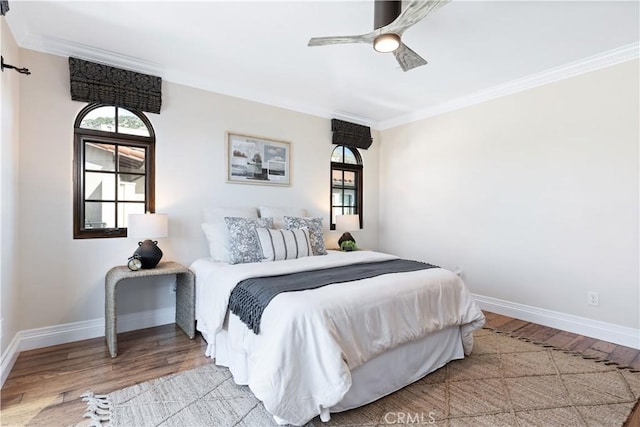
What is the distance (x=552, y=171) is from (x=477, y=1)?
1.99 meters

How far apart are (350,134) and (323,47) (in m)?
1.96

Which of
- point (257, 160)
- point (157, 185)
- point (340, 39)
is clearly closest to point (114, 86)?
point (157, 185)

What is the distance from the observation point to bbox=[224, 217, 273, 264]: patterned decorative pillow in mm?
2919

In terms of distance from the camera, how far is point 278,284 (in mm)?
2088

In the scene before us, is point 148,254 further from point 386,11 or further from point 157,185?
point 386,11

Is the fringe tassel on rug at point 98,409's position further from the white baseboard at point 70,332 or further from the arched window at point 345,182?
the arched window at point 345,182

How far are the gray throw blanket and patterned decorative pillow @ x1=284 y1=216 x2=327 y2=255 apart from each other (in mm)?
727

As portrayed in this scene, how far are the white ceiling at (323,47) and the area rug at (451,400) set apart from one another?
258cm

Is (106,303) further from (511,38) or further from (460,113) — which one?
(460,113)

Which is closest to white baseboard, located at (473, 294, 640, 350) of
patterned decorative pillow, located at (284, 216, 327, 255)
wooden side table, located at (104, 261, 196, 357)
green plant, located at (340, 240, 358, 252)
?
green plant, located at (340, 240, 358, 252)

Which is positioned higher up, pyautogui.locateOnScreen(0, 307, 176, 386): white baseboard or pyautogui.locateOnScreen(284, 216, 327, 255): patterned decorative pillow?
pyautogui.locateOnScreen(284, 216, 327, 255): patterned decorative pillow

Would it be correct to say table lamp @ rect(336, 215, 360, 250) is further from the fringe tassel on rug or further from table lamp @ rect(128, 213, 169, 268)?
the fringe tassel on rug

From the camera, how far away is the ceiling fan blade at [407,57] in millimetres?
2320

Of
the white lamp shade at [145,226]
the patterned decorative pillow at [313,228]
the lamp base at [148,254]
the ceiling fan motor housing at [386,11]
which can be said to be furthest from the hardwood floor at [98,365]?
the ceiling fan motor housing at [386,11]
